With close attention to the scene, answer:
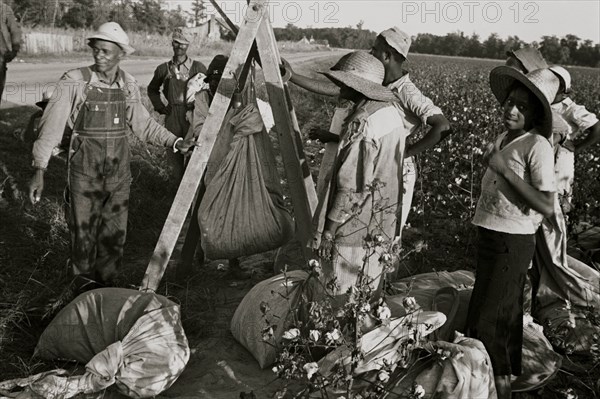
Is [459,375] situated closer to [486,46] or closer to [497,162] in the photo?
[497,162]

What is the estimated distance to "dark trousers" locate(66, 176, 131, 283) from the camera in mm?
3846

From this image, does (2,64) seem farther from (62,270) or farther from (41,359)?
(41,359)

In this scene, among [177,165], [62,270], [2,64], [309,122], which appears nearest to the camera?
[62,270]

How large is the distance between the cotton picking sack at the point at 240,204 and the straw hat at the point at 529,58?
163 cm

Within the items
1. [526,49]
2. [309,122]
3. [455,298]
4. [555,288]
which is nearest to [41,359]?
[455,298]

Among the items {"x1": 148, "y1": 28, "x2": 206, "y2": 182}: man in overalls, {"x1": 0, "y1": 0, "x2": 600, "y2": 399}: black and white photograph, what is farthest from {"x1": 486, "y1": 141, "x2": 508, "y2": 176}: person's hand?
{"x1": 148, "y1": 28, "x2": 206, "y2": 182}: man in overalls

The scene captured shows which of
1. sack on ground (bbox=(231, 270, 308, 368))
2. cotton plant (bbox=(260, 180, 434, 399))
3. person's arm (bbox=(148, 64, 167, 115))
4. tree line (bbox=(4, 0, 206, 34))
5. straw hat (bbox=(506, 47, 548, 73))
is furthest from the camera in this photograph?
tree line (bbox=(4, 0, 206, 34))

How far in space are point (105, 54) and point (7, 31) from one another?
427 centimetres

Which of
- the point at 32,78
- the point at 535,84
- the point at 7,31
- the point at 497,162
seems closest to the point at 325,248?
the point at 497,162

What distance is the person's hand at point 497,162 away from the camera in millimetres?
2818

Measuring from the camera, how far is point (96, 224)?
3.92 meters

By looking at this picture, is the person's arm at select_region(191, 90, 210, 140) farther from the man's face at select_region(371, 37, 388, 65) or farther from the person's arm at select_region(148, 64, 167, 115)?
the person's arm at select_region(148, 64, 167, 115)

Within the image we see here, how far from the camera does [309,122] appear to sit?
14273 mm

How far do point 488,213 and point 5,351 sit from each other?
2.46 metres
